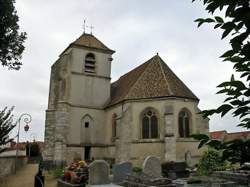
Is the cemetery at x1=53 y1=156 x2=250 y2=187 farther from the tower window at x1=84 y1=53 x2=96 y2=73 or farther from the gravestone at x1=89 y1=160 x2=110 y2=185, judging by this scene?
the tower window at x1=84 y1=53 x2=96 y2=73

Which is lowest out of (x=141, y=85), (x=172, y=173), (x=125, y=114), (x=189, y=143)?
(x=172, y=173)

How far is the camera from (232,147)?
1.80 m

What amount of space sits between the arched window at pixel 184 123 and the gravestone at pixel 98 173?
36.7 ft

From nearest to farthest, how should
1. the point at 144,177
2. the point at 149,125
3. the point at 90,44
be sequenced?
the point at 144,177, the point at 149,125, the point at 90,44

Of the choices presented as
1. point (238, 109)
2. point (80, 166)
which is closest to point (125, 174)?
point (80, 166)

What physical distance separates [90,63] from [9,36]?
18561mm

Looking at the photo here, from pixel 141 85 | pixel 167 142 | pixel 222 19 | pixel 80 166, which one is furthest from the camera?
pixel 141 85

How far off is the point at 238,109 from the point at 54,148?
27.9 metres

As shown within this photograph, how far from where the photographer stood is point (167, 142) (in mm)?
23344

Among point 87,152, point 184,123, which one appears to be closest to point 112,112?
point 87,152

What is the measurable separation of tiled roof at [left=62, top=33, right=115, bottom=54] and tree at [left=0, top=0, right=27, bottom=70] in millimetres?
17313

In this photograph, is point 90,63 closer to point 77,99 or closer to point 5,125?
point 77,99

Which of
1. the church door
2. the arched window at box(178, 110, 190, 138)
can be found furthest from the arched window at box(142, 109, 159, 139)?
the church door

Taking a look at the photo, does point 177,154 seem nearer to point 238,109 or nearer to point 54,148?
point 54,148
